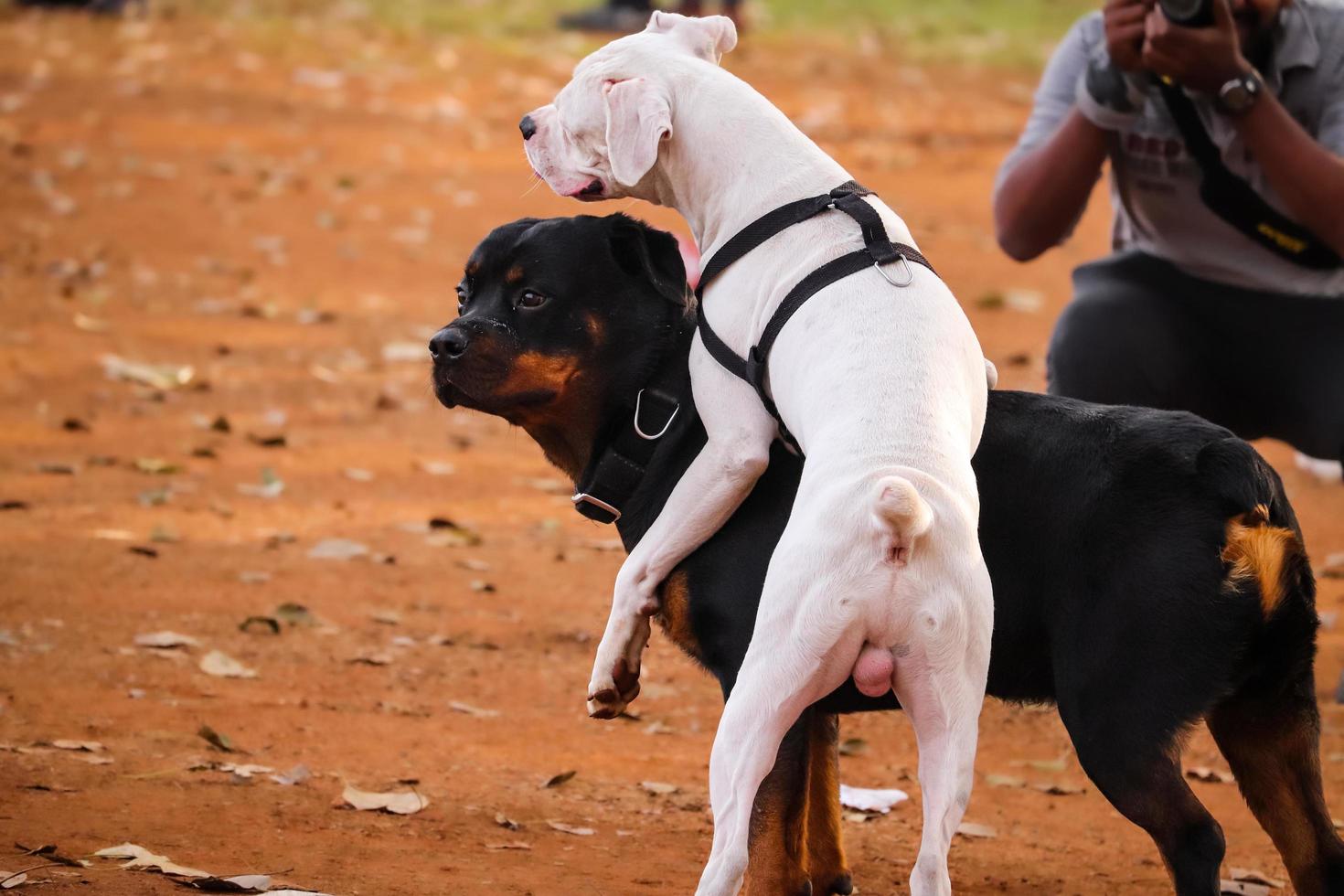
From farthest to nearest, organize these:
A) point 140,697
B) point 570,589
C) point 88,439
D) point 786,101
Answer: point 786,101, point 88,439, point 570,589, point 140,697

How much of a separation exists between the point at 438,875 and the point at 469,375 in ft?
3.86

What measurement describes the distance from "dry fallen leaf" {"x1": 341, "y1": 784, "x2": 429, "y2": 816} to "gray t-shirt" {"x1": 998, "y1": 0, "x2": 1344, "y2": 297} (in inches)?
110

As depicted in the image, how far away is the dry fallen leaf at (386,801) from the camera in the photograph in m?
4.27

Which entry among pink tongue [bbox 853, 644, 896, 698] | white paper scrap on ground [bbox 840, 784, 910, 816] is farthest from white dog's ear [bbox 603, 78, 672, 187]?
white paper scrap on ground [bbox 840, 784, 910, 816]

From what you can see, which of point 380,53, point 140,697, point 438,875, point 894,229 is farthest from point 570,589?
point 380,53

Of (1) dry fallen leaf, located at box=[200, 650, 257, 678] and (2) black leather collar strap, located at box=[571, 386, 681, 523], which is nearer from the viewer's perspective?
(2) black leather collar strap, located at box=[571, 386, 681, 523]

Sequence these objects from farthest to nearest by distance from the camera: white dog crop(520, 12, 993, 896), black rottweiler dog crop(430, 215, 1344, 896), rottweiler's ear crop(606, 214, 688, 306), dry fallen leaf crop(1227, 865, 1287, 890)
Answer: dry fallen leaf crop(1227, 865, 1287, 890) → rottweiler's ear crop(606, 214, 688, 306) → black rottweiler dog crop(430, 215, 1344, 896) → white dog crop(520, 12, 993, 896)

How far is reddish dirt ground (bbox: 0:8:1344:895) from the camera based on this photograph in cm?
421

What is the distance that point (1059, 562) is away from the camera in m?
3.57

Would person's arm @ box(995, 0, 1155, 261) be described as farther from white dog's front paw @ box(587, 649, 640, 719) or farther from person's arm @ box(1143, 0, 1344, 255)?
white dog's front paw @ box(587, 649, 640, 719)

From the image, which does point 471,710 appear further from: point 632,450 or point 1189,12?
point 1189,12

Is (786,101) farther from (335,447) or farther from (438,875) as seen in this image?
(438,875)

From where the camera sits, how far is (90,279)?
34.1 ft

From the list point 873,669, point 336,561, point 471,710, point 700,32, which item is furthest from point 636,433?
point 336,561
